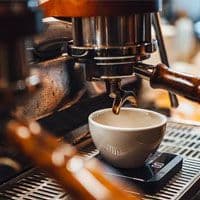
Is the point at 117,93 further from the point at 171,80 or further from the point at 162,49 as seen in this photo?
the point at 162,49

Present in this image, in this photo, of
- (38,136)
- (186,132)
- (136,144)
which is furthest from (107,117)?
(38,136)

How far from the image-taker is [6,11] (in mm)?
271

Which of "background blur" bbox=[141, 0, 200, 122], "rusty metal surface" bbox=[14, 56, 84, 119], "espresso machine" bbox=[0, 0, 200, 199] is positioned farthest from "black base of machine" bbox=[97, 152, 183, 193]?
"background blur" bbox=[141, 0, 200, 122]

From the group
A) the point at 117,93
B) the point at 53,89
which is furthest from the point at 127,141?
the point at 53,89

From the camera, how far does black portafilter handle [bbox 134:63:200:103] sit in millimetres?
512

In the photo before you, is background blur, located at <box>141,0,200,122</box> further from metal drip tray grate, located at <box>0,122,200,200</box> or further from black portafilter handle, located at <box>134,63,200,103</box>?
black portafilter handle, located at <box>134,63,200,103</box>

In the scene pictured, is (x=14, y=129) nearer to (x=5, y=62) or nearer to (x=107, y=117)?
(x=5, y=62)

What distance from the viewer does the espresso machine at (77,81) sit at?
1.01 ft

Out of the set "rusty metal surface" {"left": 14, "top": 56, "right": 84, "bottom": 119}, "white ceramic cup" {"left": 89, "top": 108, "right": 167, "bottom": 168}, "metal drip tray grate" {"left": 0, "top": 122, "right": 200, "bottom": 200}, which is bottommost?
"metal drip tray grate" {"left": 0, "top": 122, "right": 200, "bottom": 200}

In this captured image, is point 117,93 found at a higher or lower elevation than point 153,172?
higher

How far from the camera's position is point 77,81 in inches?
30.9

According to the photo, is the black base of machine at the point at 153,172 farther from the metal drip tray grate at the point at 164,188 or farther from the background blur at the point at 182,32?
the background blur at the point at 182,32

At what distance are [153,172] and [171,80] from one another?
0.15m

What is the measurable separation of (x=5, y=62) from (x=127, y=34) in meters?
0.26
